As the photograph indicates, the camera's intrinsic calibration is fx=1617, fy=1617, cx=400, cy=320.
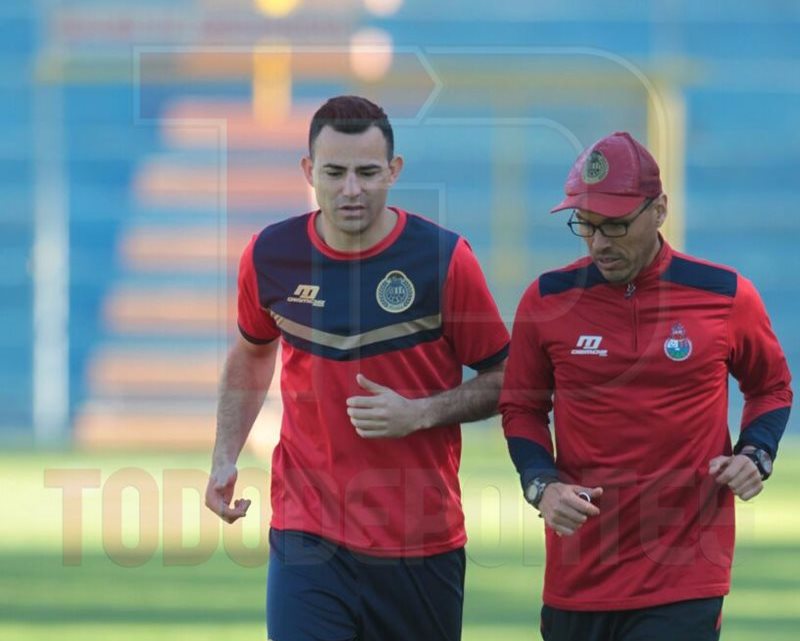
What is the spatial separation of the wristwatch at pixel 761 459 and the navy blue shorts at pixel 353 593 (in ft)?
2.54

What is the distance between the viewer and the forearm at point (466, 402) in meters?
3.77

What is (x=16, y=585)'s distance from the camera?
21.7 feet

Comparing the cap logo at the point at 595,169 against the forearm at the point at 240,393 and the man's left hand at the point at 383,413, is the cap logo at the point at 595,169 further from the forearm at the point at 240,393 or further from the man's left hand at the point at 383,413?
the forearm at the point at 240,393

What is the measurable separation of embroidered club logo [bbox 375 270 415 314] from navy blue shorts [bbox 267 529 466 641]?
58 cm

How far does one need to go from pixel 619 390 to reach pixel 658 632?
533 millimetres

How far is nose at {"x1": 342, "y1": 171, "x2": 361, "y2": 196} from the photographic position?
378cm

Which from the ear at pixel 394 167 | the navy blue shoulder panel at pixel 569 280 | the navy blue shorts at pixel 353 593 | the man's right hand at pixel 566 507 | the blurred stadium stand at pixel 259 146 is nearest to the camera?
the man's right hand at pixel 566 507

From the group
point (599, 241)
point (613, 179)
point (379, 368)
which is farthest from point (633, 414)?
point (379, 368)

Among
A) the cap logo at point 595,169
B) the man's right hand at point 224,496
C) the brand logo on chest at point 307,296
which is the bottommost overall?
the man's right hand at point 224,496

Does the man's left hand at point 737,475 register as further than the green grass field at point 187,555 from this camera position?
No

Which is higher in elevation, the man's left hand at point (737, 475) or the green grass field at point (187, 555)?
the man's left hand at point (737, 475)

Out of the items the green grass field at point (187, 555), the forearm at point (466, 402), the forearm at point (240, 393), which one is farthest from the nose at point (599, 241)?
the green grass field at point (187, 555)

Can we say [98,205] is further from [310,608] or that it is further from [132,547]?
[310,608]

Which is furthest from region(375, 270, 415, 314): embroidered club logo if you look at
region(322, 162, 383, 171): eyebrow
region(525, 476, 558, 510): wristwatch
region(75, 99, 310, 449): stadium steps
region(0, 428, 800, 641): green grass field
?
region(75, 99, 310, 449): stadium steps
